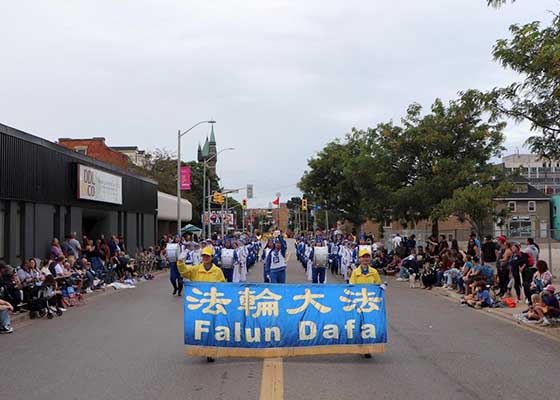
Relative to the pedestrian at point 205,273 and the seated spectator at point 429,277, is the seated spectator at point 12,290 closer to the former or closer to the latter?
the pedestrian at point 205,273

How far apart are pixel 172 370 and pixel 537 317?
826 cm

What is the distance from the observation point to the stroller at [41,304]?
14873mm

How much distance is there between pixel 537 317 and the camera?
13156 mm

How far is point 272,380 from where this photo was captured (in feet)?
25.5

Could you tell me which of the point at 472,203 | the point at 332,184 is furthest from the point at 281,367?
the point at 332,184

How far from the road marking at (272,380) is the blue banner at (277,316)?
0.30 meters

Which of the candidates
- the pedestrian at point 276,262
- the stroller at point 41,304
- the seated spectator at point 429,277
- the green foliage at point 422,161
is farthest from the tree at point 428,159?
the stroller at point 41,304

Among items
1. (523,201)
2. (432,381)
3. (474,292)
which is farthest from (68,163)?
(523,201)

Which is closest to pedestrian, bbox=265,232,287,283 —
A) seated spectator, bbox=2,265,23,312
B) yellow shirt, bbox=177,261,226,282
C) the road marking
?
yellow shirt, bbox=177,261,226,282

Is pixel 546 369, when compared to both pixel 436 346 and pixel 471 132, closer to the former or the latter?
pixel 436 346

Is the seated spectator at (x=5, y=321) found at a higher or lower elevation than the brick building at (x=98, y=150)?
lower

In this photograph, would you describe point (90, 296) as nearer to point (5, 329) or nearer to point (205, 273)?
point (5, 329)

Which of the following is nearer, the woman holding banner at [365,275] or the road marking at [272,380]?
the road marking at [272,380]

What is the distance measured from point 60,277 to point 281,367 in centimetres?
1042
